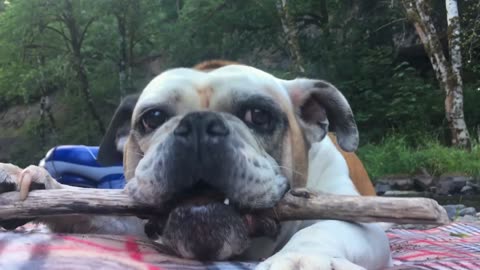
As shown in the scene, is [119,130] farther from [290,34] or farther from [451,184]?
[290,34]

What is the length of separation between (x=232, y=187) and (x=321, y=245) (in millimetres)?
294

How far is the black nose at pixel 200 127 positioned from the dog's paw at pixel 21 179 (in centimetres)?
49

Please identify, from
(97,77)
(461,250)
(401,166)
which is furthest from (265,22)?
(461,250)

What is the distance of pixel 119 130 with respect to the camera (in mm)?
2830

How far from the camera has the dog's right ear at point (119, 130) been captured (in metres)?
2.75

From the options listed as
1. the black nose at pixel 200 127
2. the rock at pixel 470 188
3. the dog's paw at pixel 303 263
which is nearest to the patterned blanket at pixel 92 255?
the dog's paw at pixel 303 263

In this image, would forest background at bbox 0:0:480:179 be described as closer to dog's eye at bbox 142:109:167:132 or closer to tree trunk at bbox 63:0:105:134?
tree trunk at bbox 63:0:105:134

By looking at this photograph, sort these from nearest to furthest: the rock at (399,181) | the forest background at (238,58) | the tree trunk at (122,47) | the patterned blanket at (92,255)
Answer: the patterned blanket at (92,255)
the rock at (399,181)
the forest background at (238,58)
the tree trunk at (122,47)

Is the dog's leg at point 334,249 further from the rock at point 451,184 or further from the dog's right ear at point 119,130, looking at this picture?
the rock at point 451,184

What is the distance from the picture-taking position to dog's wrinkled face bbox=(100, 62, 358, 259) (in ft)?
5.90

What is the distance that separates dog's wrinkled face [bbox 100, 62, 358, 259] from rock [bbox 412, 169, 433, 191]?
8.70 meters

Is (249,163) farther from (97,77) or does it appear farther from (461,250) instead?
(97,77)

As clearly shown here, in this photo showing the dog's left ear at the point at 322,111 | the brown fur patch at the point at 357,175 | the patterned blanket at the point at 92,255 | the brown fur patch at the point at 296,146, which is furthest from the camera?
the brown fur patch at the point at 357,175

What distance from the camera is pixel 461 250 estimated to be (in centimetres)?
277
